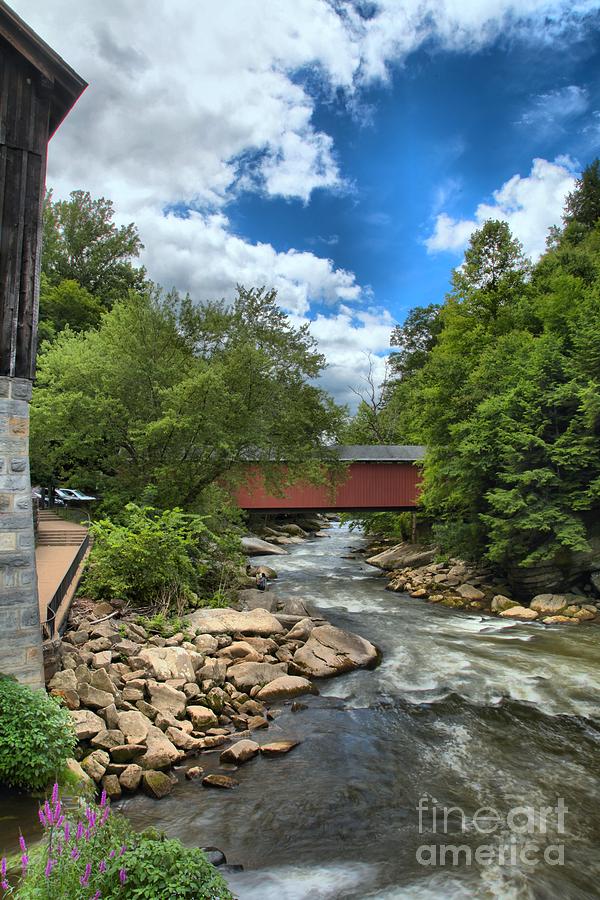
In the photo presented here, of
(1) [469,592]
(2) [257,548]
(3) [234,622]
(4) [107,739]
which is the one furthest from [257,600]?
(2) [257,548]

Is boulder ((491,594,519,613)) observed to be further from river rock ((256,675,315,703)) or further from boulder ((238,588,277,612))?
river rock ((256,675,315,703))

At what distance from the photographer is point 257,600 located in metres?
12.1

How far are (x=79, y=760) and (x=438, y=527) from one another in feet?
44.1

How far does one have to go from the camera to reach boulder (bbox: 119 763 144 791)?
518 cm

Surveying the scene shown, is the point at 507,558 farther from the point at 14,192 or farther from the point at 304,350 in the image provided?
the point at 14,192

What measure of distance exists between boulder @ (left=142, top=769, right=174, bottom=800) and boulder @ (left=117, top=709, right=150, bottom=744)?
0.53 m

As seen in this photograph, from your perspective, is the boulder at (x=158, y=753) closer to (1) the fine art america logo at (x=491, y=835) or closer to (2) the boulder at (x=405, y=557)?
(1) the fine art america logo at (x=491, y=835)

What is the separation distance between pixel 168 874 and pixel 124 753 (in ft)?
10.4

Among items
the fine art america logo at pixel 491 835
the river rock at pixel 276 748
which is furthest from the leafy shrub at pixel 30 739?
the fine art america logo at pixel 491 835

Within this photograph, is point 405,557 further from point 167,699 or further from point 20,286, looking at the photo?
point 20,286

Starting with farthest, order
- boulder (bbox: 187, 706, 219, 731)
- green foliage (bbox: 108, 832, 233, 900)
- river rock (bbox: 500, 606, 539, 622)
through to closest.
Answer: river rock (bbox: 500, 606, 539, 622)
boulder (bbox: 187, 706, 219, 731)
green foliage (bbox: 108, 832, 233, 900)

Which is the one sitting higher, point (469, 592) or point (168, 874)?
point (168, 874)

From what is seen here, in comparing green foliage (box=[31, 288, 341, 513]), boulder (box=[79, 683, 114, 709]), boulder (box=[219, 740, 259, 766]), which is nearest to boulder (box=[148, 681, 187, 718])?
boulder (box=[79, 683, 114, 709])

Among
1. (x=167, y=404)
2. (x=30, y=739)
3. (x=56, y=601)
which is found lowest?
(x=30, y=739)
